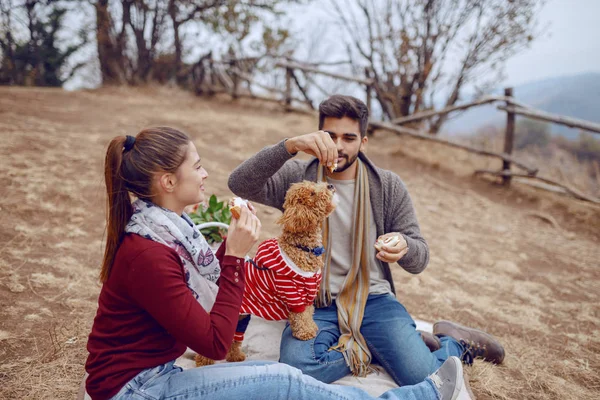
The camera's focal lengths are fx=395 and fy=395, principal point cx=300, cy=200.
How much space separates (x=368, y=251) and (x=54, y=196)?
4.01 metres

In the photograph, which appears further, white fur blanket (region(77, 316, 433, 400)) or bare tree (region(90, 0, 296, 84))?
bare tree (region(90, 0, 296, 84))

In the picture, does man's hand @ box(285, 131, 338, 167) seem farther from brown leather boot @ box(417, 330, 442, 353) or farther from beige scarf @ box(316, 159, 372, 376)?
brown leather boot @ box(417, 330, 442, 353)

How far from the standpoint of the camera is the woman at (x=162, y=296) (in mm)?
1565

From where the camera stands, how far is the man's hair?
2.67m

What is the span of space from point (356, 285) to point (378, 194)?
66 cm

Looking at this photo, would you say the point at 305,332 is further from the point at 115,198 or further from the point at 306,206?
the point at 115,198

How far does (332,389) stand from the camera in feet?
6.00

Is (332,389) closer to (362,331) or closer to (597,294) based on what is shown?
(362,331)

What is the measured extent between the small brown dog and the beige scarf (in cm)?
24

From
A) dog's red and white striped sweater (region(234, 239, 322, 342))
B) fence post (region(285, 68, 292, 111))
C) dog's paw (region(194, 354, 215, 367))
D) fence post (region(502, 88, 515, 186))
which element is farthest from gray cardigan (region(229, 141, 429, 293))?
fence post (region(285, 68, 292, 111))

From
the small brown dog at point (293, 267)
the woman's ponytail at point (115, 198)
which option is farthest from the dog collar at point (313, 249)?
the woman's ponytail at point (115, 198)

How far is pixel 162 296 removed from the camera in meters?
1.54

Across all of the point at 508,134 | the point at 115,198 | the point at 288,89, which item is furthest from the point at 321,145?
the point at 288,89

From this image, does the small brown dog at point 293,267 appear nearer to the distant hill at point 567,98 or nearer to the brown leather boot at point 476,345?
the brown leather boot at point 476,345
